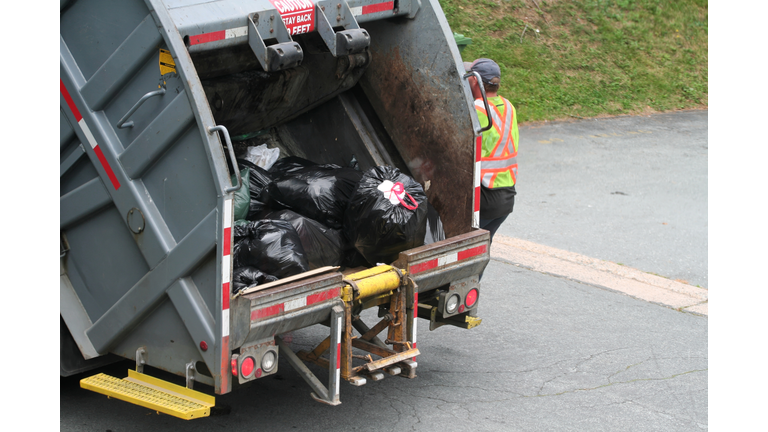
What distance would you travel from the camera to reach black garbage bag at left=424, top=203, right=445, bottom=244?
4.48 metres

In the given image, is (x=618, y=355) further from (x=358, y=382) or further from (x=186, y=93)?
(x=186, y=93)

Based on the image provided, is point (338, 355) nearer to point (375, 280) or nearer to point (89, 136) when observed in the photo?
point (375, 280)

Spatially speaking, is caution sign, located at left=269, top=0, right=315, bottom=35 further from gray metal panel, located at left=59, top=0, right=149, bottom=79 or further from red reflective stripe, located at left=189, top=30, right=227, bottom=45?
gray metal panel, located at left=59, top=0, right=149, bottom=79

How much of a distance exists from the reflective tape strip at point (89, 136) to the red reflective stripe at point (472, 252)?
1760 millimetres

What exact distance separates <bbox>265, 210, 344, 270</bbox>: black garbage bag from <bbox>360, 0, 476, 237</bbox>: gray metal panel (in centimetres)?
76

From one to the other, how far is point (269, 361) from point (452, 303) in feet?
3.97

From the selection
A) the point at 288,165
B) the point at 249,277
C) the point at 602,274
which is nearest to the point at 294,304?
the point at 249,277

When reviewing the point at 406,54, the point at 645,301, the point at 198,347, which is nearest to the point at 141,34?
the point at 198,347

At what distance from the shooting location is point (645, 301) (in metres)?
6.02

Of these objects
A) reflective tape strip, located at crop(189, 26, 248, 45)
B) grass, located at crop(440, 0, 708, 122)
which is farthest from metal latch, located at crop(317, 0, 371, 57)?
grass, located at crop(440, 0, 708, 122)

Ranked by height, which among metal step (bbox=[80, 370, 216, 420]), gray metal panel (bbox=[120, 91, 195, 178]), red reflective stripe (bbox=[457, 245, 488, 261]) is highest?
gray metal panel (bbox=[120, 91, 195, 178])

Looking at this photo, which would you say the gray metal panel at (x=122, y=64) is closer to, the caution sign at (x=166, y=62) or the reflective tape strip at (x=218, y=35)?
the caution sign at (x=166, y=62)

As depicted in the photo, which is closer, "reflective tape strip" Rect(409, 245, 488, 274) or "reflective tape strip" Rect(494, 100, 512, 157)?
"reflective tape strip" Rect(409, 245, 488, 274)

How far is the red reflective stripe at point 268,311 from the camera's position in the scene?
3443mm
